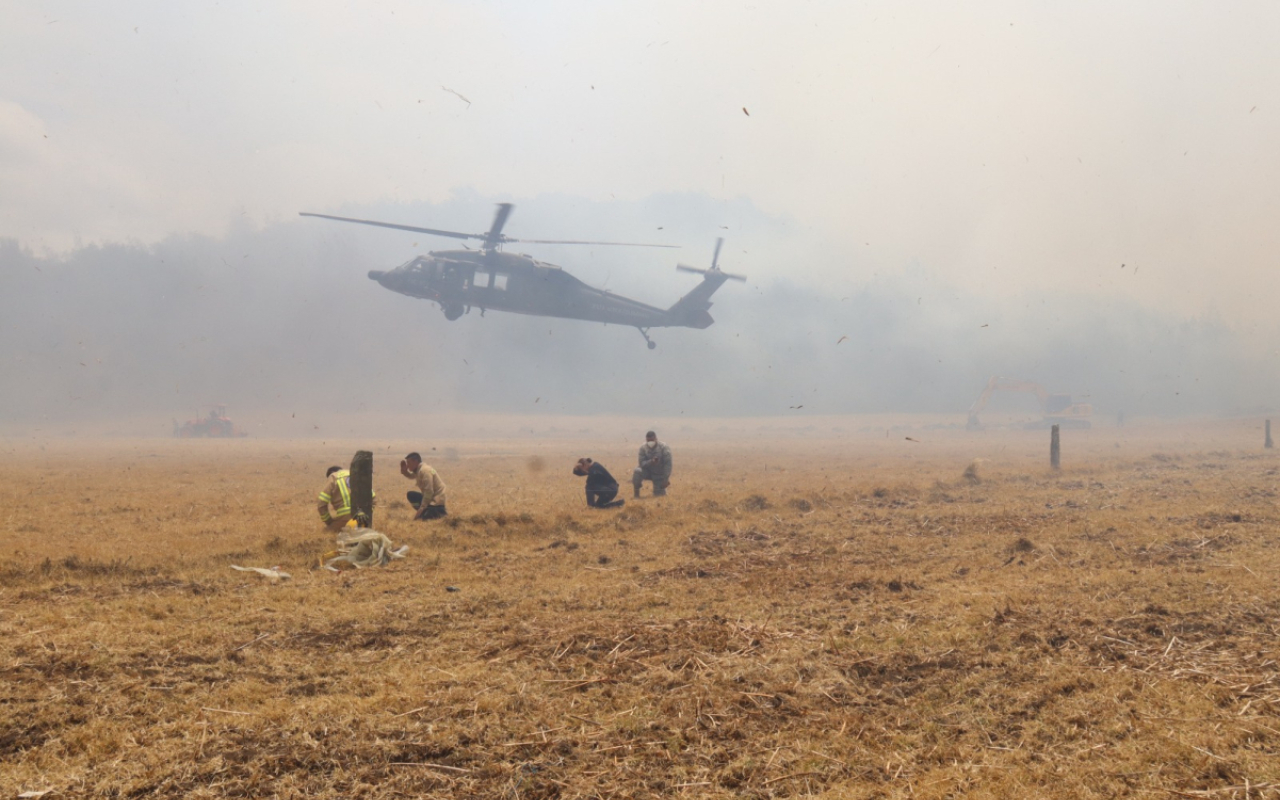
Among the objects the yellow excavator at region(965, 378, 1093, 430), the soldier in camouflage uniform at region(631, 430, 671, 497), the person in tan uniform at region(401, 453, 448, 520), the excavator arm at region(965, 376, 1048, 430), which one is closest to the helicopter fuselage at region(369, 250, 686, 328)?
the soldier in camouflage uniform at region(631, 430, 671, 497)

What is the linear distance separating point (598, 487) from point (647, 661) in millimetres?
10774

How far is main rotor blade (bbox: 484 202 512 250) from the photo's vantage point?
1448 inches

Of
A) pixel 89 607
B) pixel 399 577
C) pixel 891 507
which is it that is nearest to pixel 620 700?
pixel 399 577

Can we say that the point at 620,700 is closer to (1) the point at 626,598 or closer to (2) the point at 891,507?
(1) the point at 626,598

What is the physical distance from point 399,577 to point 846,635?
237 inches

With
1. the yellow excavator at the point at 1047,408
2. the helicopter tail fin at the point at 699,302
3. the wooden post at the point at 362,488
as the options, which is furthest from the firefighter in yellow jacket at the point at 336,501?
the yellow excavator at the point at 1047,408

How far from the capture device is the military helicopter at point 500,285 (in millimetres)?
38281

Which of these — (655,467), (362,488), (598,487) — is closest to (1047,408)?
(655,467)

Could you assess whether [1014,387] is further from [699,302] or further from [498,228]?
[498,228]

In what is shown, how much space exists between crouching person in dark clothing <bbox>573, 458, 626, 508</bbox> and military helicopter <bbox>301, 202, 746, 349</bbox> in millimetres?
20651

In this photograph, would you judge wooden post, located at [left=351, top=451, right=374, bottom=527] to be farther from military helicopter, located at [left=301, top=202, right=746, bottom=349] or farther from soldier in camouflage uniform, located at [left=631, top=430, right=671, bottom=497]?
military helicopter, located at [left=301, top=202, right=746, bottom=349]

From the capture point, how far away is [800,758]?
16.0 feet

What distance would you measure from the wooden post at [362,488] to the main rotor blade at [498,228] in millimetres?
25787

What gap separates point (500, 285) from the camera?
40188 millimetres
